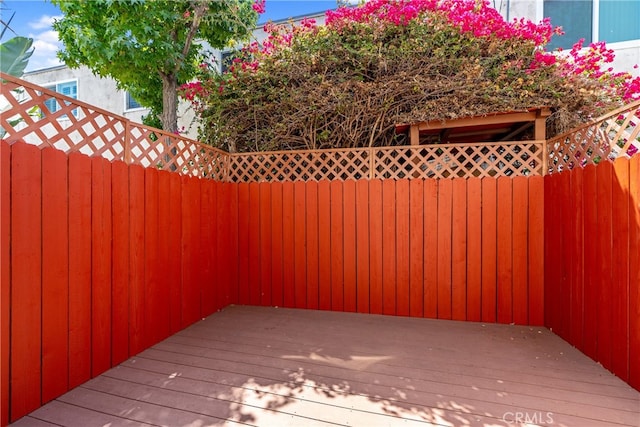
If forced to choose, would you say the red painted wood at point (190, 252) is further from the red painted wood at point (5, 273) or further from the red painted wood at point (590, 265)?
the red painted wood at point (590, 265)

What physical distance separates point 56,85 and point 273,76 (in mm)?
7558

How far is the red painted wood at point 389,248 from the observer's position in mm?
3629

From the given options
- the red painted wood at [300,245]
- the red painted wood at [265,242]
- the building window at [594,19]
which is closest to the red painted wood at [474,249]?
the red painted wood at [300,245]

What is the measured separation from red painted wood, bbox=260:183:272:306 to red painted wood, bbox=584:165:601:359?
3156mm

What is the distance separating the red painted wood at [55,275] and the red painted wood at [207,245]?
4.87 ft

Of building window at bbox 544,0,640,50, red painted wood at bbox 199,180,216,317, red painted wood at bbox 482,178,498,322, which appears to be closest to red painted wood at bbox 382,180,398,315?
red painted wood at bbox 482,178,498,322

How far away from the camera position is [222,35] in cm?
436

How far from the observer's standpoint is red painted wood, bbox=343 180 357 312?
3.75m

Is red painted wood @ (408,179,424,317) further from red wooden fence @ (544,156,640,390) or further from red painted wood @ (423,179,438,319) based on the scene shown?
red wooden fence @ (544,156,640,390)

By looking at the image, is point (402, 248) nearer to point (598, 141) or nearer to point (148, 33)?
point (598, 141)

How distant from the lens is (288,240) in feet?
12.9

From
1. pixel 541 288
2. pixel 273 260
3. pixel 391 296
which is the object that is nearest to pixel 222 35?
pixel 273 260

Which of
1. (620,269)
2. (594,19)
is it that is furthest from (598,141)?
(594,19)

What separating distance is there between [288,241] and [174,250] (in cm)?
134
